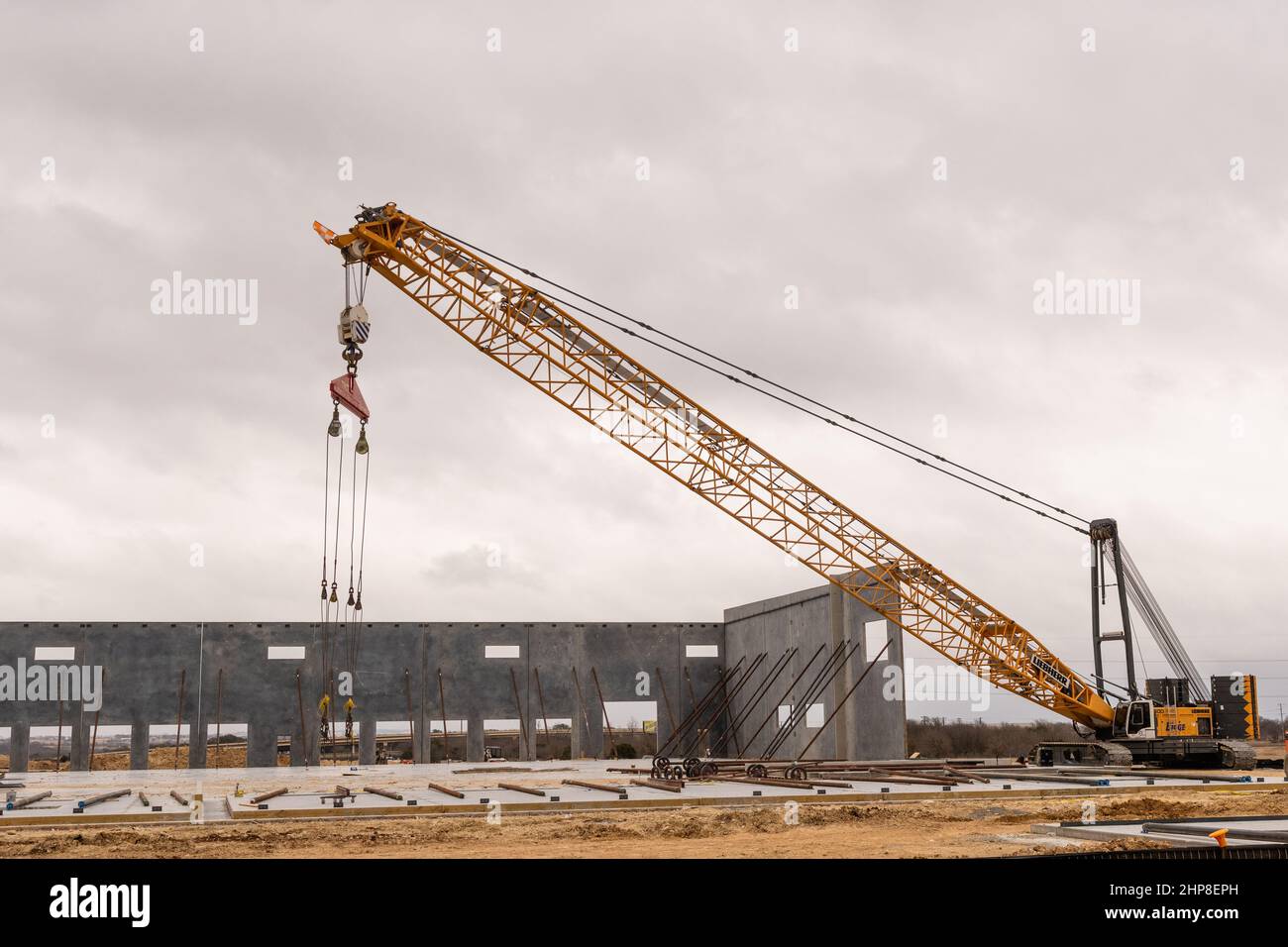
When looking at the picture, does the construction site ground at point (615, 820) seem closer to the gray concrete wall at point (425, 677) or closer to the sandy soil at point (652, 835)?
the sandy soil at point (652, 835)

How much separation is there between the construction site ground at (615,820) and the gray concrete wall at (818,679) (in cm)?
941

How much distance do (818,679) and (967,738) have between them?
1451 centimetres

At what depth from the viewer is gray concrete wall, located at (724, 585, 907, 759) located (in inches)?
1287

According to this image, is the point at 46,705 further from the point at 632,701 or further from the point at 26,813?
the point at 26,813

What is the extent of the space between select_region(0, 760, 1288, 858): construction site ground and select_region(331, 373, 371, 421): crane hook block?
7.60 m

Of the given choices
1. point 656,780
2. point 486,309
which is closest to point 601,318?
point 486,309

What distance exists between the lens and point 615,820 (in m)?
16.5

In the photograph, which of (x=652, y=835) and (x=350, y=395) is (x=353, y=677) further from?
(x=652, y=835)

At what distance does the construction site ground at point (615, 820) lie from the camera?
42.3ft

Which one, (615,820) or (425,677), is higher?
(425,677)
